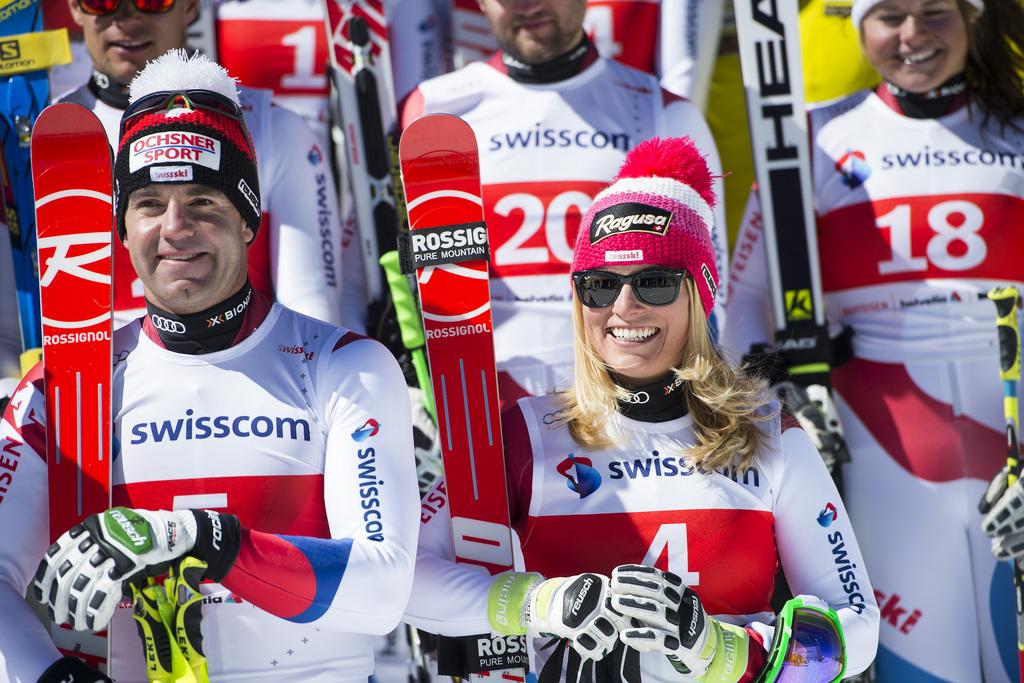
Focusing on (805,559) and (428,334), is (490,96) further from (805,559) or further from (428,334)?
(805,559)

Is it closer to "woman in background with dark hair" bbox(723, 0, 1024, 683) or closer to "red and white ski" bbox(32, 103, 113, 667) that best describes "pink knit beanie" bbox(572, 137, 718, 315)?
"red and white ski" bbox(32, 103, 113, 667)

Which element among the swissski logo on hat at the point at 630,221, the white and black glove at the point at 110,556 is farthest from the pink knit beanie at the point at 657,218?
the white and black glove at the point at 110,556

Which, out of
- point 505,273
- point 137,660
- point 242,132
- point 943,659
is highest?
point 242,132

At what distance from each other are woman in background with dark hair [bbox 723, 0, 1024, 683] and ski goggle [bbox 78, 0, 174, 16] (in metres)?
2.42

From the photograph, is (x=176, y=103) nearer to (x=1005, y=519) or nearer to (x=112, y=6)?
(x=112, y=6)

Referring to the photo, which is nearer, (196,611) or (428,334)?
(196,611)

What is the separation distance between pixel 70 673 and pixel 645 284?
1673mm

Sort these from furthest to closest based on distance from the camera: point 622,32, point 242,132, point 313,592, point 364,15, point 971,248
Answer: point 622,32
point 364,15
point 971,248
point 242,132
point 313,592

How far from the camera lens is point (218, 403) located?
131 inches

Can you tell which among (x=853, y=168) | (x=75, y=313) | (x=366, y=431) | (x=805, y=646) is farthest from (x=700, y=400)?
(x=853, y=168)

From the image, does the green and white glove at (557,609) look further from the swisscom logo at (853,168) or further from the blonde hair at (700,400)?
the swisscom logo at (853,168)

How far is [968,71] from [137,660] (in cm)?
377

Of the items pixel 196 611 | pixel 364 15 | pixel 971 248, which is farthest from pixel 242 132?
pixel 971 248

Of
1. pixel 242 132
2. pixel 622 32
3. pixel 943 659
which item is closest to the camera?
pixel 242 132
